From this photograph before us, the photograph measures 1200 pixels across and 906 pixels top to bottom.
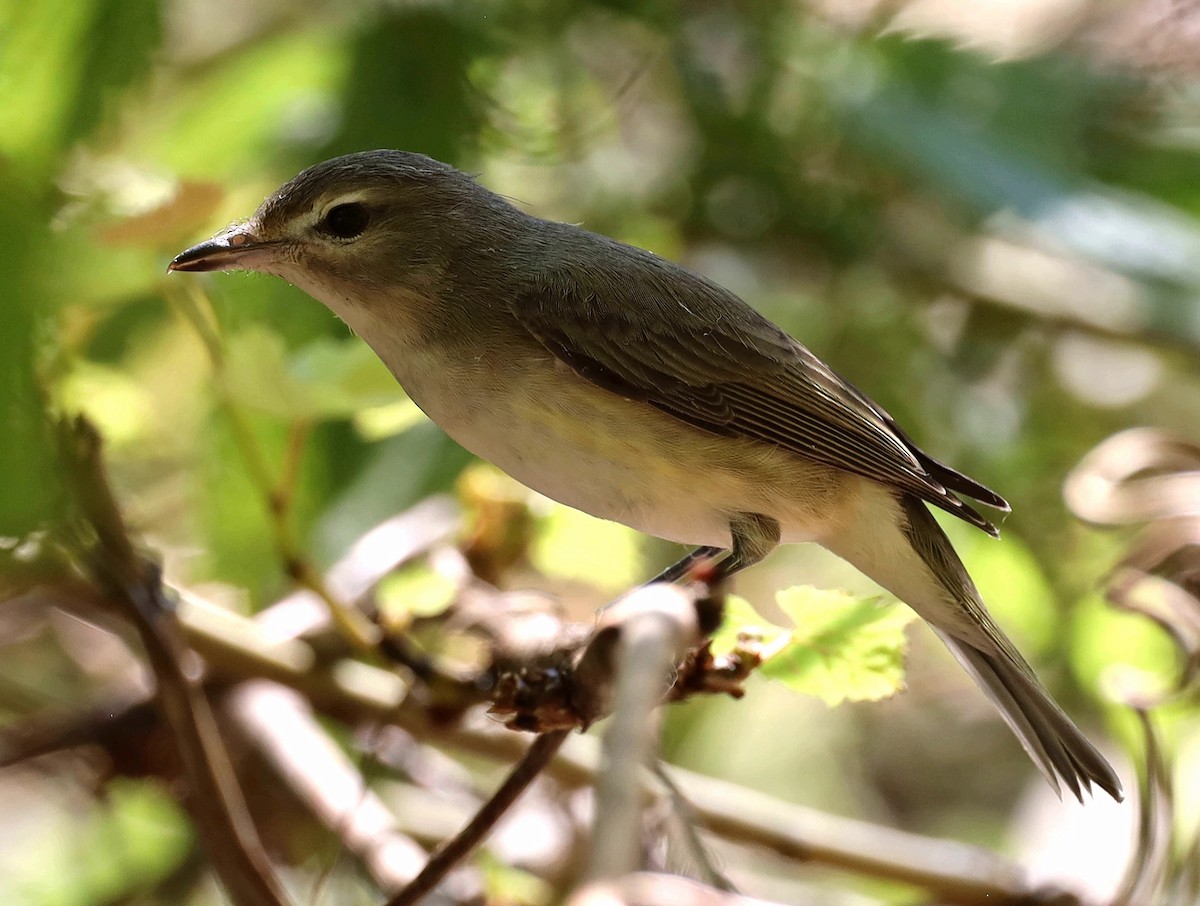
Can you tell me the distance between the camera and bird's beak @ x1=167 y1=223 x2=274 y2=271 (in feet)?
6.34

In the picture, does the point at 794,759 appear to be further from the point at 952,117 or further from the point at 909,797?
the point at 952,117

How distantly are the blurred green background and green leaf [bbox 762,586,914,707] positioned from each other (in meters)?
0.85

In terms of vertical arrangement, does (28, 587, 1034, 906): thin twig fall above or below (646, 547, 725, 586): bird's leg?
below

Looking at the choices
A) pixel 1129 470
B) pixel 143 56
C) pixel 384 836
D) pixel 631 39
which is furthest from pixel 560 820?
pixel 631 39

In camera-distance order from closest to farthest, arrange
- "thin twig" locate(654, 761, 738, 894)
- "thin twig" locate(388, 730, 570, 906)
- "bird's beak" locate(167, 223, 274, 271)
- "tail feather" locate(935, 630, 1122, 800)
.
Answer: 1. "thin twig" locate(388, 730, 570, 906)
2. "thin twig" locate(654, 761, 738, 894)
3. "bird's beak" locate(167, 223, 274, 271)
4. "tail feather" locate(935, 630, 1122, 800)

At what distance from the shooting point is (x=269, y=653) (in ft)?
7.87

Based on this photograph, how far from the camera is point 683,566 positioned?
2.39m

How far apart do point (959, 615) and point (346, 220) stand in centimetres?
133

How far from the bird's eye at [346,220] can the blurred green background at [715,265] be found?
0.61 ft

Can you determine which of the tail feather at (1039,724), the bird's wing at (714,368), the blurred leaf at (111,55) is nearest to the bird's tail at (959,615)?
the tail feather at (1039,724)

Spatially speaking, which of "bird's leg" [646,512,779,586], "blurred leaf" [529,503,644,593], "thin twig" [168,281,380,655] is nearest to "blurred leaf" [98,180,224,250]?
"thin twig" [168,281,380,655]

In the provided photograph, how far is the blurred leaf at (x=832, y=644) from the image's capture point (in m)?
1.51

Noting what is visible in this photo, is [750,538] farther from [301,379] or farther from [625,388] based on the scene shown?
[301,379]

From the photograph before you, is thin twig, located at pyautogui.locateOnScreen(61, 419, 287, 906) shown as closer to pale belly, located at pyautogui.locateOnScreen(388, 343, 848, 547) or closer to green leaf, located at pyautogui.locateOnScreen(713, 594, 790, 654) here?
pale belly, located at pyautogui.locateOnScreen(388, 343, 848, 547)
